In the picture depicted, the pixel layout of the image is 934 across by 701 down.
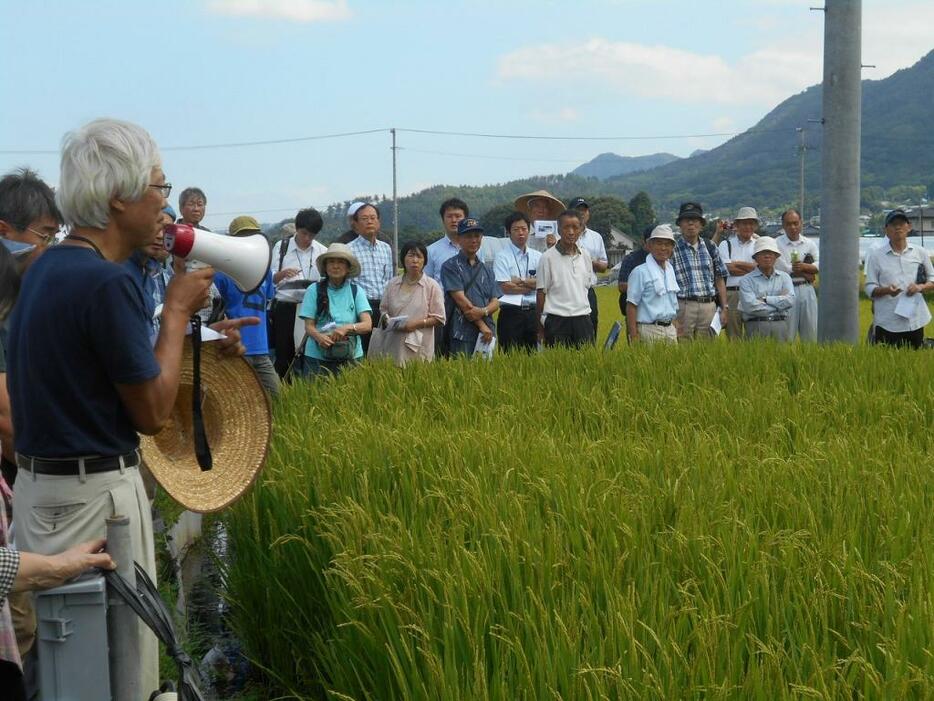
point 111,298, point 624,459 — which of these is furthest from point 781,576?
point 111,298

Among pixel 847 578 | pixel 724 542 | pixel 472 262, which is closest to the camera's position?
pixel 847 578

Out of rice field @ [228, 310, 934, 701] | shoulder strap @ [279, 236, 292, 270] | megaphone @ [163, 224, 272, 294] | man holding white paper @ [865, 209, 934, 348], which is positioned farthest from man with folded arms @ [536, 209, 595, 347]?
megaphone @ [163, 224, 272, 294]

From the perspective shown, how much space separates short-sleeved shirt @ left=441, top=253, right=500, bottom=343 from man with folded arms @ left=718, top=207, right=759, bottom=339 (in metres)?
2.29

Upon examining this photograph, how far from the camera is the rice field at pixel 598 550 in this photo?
7.27ft

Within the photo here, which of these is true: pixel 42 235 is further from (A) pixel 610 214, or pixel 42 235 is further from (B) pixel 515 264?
(A) pixel 610 214

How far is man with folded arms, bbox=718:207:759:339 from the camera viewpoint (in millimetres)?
9344

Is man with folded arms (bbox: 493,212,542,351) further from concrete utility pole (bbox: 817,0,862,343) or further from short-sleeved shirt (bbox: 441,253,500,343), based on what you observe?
concrete utility pole (bbox: 817,0,862,343)

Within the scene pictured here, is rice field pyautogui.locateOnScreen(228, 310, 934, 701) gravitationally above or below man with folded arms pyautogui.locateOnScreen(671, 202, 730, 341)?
below

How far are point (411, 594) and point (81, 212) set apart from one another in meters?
1.18

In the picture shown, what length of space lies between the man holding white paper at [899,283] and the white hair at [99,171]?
7.14m

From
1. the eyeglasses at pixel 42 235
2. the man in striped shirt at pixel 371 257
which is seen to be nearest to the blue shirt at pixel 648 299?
the man in striped shirt at pixel 371 257

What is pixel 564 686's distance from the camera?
215cm

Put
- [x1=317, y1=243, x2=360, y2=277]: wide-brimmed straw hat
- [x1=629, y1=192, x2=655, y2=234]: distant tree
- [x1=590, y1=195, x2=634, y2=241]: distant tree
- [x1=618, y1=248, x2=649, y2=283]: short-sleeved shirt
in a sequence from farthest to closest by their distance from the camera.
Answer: [x1=629, y1=192, x2=655, y2=234]: distant tree, [x1=590, y1=195, x2=634, y2=241]: distant tree, [x1=618, y1=248, x2=649, y2=283]: short-sleeved shirt, [x1=317, y1=243, x2=360, y2=277]: wide-brimmed straw hat

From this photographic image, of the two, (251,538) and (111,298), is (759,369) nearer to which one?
(251,538)
